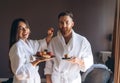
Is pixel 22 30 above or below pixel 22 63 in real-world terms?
above

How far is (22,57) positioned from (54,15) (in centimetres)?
181

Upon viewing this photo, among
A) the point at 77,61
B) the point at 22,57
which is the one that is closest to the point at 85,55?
the point at 77,61

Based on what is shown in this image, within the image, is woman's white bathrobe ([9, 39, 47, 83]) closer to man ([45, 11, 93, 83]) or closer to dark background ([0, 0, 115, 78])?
man ([45, 11, 93, 83])

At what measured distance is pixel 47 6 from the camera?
3326 mm

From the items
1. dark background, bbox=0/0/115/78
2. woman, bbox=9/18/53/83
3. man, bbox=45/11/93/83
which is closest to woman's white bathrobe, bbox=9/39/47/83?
woman, bbox=9/18/53/83

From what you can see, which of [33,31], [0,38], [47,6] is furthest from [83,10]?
[0,38]

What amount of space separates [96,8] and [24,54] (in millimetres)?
1954

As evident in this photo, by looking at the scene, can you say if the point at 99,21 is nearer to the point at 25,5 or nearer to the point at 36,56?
the point at 25,5

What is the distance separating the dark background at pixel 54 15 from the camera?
10.9 ft

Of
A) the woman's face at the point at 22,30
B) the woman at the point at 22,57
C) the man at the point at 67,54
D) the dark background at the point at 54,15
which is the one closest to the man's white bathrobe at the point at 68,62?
the man at the point at 67,54

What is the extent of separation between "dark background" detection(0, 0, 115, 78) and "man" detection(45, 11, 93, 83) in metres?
1.64

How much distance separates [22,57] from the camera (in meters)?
1.61

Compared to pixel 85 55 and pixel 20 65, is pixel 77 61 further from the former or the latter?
pixel 20 65

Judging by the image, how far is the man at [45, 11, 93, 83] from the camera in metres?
1.67
